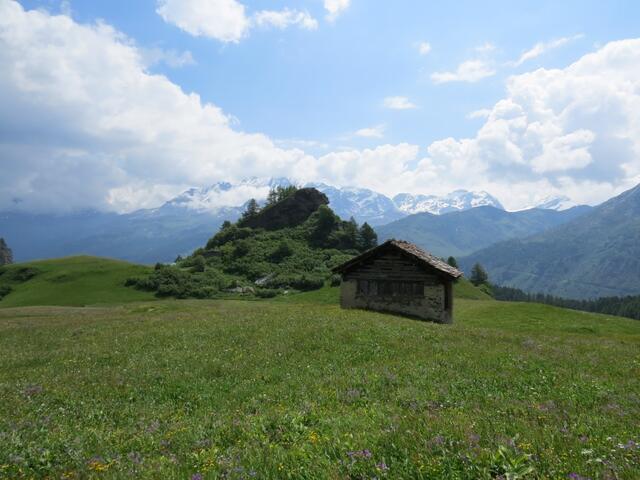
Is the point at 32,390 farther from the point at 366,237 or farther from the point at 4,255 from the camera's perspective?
the point at 4,255

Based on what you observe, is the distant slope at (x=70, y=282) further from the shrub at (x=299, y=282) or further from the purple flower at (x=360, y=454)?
the purple flower at (x=360, y=454)

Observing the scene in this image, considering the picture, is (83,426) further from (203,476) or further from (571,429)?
(571,429)

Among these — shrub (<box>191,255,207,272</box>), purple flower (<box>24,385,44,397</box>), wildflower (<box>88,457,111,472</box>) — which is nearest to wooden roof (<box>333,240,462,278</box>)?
purple flower (<box>24,385,44,397</box>)

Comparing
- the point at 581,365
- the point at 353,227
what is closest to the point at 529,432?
the point at 581,365

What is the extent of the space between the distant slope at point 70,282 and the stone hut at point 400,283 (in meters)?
66.0

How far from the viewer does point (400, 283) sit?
38.9 metres

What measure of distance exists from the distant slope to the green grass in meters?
78.1

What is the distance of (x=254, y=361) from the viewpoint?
1634cm

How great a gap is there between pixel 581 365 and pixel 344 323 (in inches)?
474

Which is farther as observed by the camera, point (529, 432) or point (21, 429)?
point (21, 429)

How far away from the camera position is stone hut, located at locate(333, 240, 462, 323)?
123 feet

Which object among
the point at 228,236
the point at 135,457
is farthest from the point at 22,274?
the point at 135,457

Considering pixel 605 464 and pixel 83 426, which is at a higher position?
pixel 605 464

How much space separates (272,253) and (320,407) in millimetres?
127040
